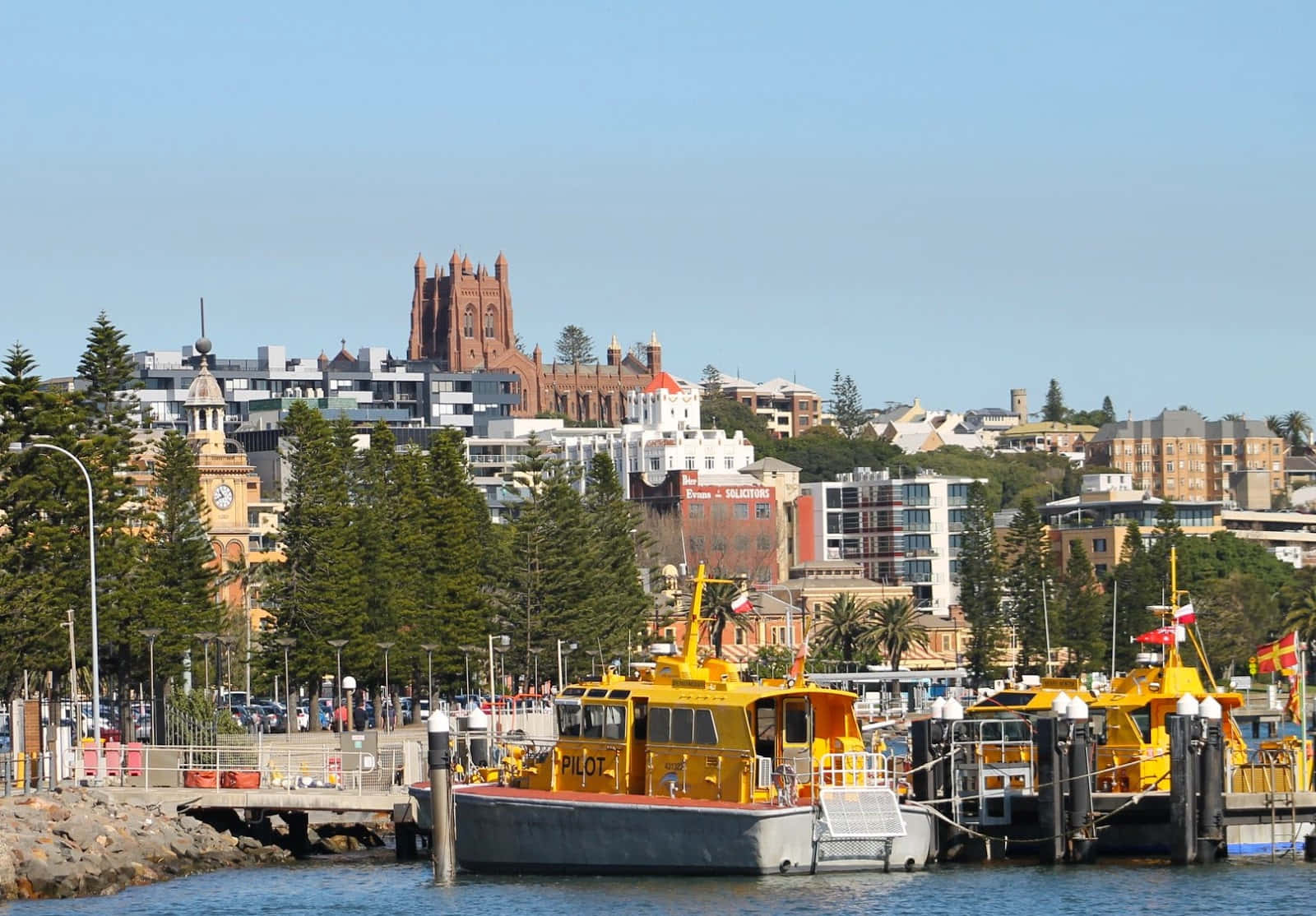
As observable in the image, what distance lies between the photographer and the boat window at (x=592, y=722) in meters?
44.6

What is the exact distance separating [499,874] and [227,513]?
292 ft

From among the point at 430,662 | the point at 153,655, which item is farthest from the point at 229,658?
the point at 153,655

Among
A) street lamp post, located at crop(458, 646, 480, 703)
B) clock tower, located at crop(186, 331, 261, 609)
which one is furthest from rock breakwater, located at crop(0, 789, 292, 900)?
clock tower, located at crop(186, 331, 261, 609)

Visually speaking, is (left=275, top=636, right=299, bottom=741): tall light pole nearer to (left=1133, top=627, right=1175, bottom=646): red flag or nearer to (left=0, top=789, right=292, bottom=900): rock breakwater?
(left=0, top=789, right=292, bottom=900): rock breakwater

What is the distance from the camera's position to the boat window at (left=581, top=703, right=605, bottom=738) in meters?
44.6

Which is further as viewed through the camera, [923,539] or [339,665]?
[923,539]

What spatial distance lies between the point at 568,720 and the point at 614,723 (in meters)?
1.17

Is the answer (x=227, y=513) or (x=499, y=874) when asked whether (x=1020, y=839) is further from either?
(x=227, y=513)

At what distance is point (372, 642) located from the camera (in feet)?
268

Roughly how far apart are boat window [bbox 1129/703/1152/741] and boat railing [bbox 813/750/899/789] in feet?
17.5

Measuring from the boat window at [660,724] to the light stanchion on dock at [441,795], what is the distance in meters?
3.38

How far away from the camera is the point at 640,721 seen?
1741 inches

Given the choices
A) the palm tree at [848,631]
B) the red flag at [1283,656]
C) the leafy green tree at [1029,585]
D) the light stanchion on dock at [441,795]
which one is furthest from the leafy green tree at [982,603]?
the light stanchion on dock at [441,795]

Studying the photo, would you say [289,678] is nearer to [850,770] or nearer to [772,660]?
[850,770]
